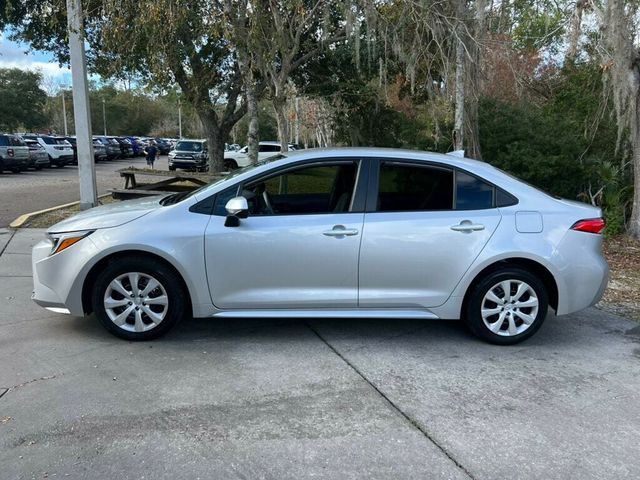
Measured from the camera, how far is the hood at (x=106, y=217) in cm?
456

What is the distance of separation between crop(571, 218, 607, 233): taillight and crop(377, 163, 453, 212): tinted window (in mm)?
1051

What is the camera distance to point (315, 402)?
12.1 ft

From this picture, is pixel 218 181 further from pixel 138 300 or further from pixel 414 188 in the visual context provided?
pixel 414 188

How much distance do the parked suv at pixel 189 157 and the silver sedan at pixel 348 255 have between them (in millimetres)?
26291

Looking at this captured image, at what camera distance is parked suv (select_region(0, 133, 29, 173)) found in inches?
888

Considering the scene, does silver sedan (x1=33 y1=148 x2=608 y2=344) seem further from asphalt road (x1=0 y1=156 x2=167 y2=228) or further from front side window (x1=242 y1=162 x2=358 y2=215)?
asphalt road (x1=0 y1=156 x2=167 y2=228)

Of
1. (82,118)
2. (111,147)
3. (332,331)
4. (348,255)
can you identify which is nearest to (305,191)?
(348,255)

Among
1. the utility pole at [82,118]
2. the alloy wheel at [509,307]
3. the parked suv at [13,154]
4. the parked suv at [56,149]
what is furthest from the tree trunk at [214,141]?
the alloy wheel at [509,307]

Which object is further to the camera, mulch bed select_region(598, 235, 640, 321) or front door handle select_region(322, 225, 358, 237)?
mulch bed select_region(598, 235, 640, 321)

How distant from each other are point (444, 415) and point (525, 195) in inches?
82.8

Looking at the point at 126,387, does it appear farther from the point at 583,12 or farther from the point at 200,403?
the point at 583,12

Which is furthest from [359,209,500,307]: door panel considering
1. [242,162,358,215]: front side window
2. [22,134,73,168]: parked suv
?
[22,134,73,168]: parked suv

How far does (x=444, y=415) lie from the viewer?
3.56 m

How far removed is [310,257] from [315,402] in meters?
1.25
